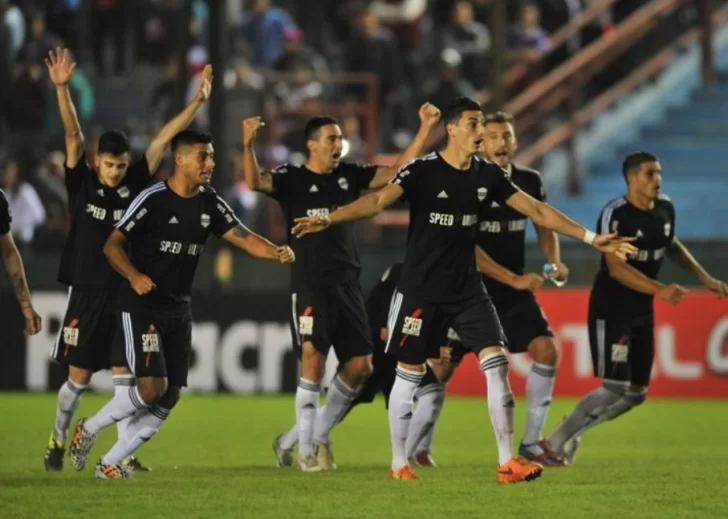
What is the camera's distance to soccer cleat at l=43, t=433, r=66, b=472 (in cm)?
1248

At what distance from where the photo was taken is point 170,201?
11.8m

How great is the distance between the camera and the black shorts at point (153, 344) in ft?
38.6

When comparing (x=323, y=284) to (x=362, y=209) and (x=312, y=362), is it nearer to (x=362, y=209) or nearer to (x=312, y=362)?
(x=312, y=362)

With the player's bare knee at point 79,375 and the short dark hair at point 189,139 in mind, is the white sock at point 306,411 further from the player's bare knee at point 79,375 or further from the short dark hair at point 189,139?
the short dark hair at point 189,139

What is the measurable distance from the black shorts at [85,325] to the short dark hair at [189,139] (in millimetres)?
1442

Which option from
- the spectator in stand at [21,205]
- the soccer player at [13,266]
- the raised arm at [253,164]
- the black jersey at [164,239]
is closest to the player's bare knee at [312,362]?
the black jersey at [164,239]

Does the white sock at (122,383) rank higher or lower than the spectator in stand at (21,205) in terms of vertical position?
lower

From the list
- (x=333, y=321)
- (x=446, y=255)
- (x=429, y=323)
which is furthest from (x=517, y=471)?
(x=333, y=321)

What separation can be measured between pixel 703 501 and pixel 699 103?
15850mm

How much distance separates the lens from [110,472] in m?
11.7

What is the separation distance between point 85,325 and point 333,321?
1.74 m

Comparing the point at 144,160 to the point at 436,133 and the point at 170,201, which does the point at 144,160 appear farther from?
the point at 436,133

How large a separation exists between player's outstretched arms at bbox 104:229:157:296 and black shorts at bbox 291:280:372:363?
136cm

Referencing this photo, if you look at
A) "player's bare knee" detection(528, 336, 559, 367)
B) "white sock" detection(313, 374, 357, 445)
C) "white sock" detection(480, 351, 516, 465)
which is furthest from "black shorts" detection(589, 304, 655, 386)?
"white sock" detection(480, 351, 516, 465)
